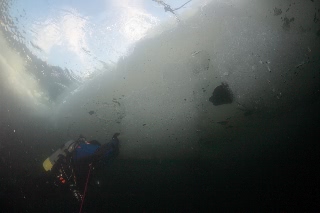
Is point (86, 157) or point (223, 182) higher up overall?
point (223, 182)

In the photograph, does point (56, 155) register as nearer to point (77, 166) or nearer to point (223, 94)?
point (77, 166)

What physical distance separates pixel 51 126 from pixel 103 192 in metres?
9.41

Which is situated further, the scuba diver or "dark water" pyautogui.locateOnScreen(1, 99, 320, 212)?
"dark water" pyautogui.locateOnScreen(1, 99, 320, 212)

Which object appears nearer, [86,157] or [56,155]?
[86,157]

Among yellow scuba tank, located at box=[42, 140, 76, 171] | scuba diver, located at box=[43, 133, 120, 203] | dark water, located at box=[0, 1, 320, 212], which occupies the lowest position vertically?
scuba diver, located at box=[43, 133, 120, 203]

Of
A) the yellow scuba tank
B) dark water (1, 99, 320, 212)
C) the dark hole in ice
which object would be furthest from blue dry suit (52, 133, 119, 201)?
the dark hole in ice

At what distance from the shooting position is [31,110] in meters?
14.8

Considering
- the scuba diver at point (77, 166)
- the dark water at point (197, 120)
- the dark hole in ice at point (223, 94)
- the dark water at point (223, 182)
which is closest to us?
the scuba diver at point (77, 166)

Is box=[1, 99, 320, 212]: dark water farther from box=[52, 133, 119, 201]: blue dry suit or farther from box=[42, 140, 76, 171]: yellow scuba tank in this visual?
box=[52, 133, 119, 201]: blue dry suit

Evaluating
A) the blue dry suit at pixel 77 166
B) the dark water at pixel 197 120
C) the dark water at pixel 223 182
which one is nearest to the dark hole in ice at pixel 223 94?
the dark water at pixel 197 120

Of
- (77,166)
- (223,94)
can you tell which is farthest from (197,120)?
(77,166)

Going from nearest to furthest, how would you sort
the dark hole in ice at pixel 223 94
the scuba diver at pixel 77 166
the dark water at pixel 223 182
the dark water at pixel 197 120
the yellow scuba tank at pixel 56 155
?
1. the scuba diver at pixel 77 166
2. the yellow scuba tank at pixel 56 155
3. the dark water at pixel 223 182
4. the dark water at pixel 197 120
5. the dark hole in ice at pixel 223 94

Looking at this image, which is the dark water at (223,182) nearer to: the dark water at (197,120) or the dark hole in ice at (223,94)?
the dark water at (197,120)

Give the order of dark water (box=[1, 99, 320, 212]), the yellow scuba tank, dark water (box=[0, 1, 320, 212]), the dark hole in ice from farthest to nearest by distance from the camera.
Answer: the dark hole in ice < dark water (box=[0, 1, 320, 212]) < dark water (box=[1, 99, 320, 212]) < the yellow scuba tank
